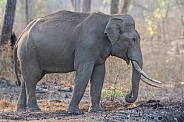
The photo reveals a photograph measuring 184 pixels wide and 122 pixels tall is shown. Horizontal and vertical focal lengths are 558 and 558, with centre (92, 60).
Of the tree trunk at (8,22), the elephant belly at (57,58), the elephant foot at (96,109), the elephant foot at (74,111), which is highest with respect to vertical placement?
the tree trunk at (8,22)

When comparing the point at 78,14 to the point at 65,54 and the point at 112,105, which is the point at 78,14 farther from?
the point at 112,105

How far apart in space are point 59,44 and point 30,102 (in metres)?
1.36

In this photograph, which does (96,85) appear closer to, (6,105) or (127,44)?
(127,44)

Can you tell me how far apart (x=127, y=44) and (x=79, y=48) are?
3.09 ft

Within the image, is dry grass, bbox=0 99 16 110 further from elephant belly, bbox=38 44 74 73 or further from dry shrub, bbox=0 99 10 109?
elephant belly, bbox=38 44 74 73

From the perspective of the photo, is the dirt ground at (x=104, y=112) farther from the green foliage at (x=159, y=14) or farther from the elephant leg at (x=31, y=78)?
the green foliage at (x=159, y=14)

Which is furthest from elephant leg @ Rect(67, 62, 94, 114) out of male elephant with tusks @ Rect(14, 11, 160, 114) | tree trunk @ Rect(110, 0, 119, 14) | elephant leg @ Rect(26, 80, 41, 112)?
tree trunk @ Rect(110, 0, 119, 14)

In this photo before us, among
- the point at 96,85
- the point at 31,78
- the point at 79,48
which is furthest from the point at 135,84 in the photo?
the point at 31,78

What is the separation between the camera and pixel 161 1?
34.3m

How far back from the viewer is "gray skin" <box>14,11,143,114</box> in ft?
35.1

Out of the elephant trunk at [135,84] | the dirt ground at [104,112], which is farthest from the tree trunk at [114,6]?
the elephant trunk at [135,84]

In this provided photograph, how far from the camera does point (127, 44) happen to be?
427 inches

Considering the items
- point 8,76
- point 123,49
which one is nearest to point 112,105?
point 123,49

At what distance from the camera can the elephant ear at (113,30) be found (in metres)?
10.7
